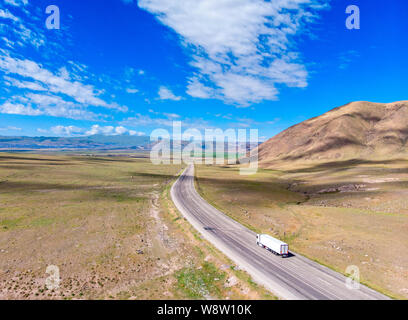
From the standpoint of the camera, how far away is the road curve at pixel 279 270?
871 inches

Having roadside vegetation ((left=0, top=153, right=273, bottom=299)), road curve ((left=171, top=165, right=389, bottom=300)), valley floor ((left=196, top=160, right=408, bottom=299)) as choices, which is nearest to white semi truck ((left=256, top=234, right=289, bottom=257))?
road curve ((left=171, top=165, right=389, bottom=300))

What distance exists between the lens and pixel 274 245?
99.9 feet

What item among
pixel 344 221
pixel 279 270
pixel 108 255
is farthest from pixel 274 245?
pixel 344 221

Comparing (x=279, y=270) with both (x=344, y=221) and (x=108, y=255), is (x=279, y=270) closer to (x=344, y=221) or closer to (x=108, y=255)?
(x=108, y=255)

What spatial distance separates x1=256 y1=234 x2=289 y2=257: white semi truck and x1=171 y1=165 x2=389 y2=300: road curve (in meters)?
0.87

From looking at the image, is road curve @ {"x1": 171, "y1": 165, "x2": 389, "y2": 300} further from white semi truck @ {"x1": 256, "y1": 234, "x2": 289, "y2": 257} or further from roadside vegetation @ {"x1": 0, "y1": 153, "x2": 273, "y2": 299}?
roadside vegetation @ {"x1": 0, "y1": 153, "x2": 273, "y2": 299}

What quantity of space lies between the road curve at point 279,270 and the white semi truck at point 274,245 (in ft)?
2.87

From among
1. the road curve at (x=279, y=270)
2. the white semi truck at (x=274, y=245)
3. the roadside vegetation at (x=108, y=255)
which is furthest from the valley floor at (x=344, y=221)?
the roadside vegetation at (x=108, y=255)

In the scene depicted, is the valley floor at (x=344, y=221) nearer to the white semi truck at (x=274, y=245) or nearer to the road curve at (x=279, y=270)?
the road curve at (x=279, y=270)

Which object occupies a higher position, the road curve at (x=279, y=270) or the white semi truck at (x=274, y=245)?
the white semi truck at (x=274, y=245)

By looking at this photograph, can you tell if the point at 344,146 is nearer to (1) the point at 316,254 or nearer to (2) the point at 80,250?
(1) the point at 316,254
